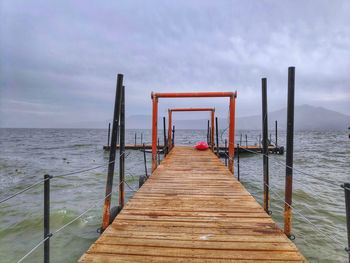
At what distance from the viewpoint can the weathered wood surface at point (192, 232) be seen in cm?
242

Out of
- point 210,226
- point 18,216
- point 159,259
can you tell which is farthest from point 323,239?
point 18,216

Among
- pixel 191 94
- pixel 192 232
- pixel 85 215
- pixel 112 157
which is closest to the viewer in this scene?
pixel 192 232

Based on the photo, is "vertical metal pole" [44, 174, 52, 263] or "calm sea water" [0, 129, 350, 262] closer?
"vertical metal pole" [44, 174, 52, 263]

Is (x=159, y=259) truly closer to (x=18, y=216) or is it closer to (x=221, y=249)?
(x=221, y=249)

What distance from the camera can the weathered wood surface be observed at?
7.93 ft

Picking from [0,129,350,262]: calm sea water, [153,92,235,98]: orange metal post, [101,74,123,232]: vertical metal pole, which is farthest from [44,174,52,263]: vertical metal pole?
[153,92,235,98]: orange metal post

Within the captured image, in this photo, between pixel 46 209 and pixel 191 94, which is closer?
pixel 46 209

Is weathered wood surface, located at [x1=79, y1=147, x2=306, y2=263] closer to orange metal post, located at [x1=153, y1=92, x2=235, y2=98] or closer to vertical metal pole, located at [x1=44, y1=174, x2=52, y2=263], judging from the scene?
vertical metal pole, located at [x1=44, y1=174, x2=52, y2=263]

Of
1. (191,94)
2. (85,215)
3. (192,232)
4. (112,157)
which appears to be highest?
(191,94)

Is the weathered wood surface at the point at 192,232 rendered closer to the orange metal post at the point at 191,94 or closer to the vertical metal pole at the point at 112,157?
the vertical metal pole at the point at 112,157

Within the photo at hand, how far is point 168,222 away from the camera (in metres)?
3.28

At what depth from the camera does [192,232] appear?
296 centimetres

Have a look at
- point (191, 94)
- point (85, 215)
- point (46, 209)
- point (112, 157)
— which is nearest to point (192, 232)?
point (46, 209)

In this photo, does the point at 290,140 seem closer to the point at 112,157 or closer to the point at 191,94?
the point at 112,157
